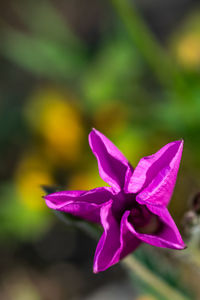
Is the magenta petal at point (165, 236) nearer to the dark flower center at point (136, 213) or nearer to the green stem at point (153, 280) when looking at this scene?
the dark flower center at point (136, 213)

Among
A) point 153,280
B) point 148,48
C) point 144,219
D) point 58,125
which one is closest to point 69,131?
point 58,125

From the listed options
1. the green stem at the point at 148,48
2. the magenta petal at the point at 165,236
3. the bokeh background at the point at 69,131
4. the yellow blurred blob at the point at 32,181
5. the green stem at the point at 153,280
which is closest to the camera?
the magenta petal at the point at 165,236

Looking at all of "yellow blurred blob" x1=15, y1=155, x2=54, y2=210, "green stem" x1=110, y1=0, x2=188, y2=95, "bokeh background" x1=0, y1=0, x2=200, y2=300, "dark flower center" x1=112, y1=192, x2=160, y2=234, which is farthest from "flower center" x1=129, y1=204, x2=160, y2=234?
"yellow blurred blob" x1=15, y1=155, x2=54, y2=210

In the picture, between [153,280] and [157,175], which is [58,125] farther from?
[157,175]

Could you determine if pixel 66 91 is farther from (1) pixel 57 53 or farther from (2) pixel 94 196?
A: (2) pixel 94 196

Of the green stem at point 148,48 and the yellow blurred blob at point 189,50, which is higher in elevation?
the green stem at point 148,48

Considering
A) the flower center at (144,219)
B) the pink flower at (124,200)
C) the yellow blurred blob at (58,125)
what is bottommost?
the yellow blurred blob at (58,125)

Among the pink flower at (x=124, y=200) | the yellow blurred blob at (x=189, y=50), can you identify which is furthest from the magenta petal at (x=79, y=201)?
the yellow blurred blob at (x=189, y=50)
